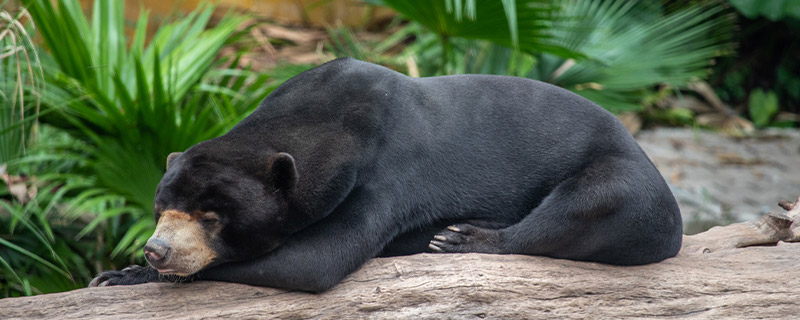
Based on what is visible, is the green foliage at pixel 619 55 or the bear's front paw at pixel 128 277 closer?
the bear's front paw at pixel 128 277

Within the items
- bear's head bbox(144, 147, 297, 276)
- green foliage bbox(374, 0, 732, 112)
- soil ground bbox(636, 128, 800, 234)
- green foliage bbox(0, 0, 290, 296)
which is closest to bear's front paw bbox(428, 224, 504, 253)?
bear's head bbox(144, 147, 297, 276)

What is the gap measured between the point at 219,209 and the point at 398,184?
0.67 meters

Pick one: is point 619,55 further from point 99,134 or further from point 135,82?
point 99,134

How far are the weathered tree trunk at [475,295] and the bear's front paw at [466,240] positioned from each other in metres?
0.06

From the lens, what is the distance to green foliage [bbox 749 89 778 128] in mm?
11547

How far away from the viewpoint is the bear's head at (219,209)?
8.15 feet

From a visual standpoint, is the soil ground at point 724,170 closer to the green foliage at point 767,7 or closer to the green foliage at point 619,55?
the green foliage at point 767,7

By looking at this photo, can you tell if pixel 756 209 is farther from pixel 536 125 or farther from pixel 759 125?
pixel 536 125

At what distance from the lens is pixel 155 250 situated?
2398mm

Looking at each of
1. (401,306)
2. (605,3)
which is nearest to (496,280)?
(401,306)

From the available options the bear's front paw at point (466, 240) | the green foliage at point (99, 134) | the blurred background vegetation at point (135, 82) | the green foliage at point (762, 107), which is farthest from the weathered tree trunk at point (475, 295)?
the green foliage at point (762, 107)

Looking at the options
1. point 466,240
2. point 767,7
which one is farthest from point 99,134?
point 767,7

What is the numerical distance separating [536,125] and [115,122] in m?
2.48

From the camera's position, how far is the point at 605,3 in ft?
19.7
